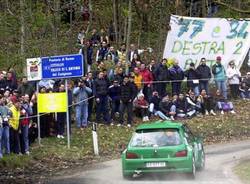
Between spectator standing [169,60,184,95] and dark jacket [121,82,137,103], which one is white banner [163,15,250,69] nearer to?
spectator standing [169,60,184,95]

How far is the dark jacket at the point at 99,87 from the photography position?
2706 centimetres

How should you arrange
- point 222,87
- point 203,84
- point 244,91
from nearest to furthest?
1. point 203,84
2. point 222,87
3. point 244,91

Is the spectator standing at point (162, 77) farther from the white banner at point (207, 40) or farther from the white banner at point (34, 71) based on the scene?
the white banner at point (34, 71)

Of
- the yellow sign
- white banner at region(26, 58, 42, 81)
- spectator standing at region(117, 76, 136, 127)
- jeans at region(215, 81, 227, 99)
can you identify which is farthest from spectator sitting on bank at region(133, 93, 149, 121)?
white banner at region(26, 58, 42, 81)

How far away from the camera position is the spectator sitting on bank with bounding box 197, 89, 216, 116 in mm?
30375

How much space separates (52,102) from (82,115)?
3.20 meters

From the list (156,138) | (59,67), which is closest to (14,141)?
(59,67)

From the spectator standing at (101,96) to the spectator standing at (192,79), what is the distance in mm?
5234

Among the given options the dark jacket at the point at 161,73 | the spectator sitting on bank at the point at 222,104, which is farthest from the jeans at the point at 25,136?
the spectator sitting on bank at the point at 222,104

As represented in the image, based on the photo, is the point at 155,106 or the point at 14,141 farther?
the point at 155,106

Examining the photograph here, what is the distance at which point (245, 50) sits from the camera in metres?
34.0

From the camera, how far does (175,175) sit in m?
18.2

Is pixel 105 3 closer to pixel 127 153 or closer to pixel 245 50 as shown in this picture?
pixel 245 50

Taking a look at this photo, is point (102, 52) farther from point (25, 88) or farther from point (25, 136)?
point (25, 136)
